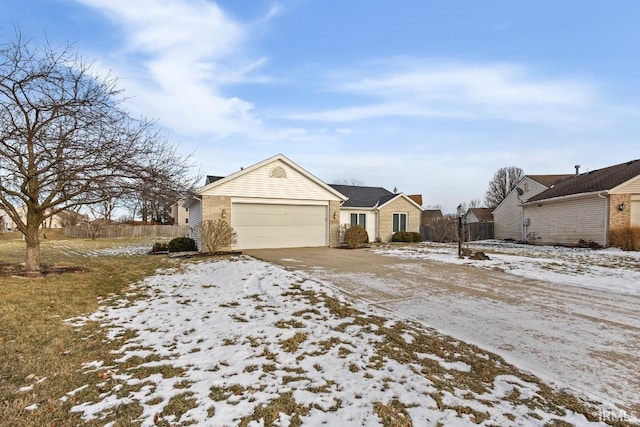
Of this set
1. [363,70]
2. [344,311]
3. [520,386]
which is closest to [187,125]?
[363,70]

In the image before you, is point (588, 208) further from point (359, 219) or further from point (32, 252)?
point (32, 252)

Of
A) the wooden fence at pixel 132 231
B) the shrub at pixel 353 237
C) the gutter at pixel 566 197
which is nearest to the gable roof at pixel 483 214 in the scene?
the gutter at pixel 566 197

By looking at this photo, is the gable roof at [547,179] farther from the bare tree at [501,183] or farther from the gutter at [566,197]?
the bare tree at [501,183]

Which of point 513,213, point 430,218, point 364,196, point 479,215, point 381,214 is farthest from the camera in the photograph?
point 479,215

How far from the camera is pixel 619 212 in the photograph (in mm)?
14508

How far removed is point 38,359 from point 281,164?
1302cm

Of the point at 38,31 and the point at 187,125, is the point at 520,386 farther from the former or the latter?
the point at 187,125

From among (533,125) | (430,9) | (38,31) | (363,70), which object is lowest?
(38,31)

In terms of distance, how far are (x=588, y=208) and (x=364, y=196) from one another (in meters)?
12.7

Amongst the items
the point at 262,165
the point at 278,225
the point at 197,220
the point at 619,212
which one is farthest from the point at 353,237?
the point at 619,212

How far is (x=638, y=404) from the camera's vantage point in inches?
98.8

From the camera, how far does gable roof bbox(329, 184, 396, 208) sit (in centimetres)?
2133

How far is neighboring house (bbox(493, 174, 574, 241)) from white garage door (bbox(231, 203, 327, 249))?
15.3 meters

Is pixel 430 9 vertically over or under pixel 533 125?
over
